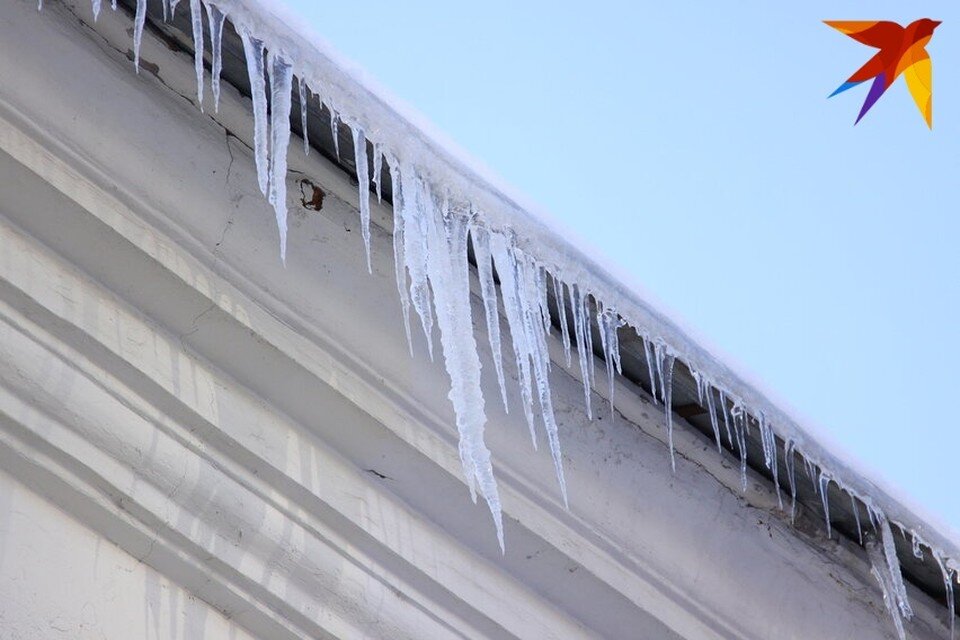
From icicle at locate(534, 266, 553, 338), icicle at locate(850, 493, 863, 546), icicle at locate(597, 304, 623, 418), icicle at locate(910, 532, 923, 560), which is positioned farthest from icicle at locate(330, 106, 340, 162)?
icicle at locate(910, 532, 923, 560)

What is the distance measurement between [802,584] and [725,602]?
0.16 meters

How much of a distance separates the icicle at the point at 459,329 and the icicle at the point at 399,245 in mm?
31

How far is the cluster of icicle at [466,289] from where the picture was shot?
1786 mm

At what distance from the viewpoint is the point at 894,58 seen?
3000mm

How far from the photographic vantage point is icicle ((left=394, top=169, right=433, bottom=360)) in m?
1.85

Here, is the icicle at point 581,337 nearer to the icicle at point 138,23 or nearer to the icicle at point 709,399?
the icicle at point 709,399

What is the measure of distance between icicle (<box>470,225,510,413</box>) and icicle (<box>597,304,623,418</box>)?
153 millimetres

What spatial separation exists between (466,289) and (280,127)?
0.35 meters

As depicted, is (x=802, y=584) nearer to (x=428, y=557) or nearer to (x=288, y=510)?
(x=428, y=557)

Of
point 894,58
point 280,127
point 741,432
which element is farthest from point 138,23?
point 894,58

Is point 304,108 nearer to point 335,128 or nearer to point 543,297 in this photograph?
point 335,128

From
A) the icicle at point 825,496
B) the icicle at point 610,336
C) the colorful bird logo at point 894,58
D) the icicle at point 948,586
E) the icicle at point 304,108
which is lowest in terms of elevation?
the icicle at point 948,586

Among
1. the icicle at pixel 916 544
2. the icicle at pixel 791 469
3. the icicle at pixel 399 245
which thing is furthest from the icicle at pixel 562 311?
the icicle at pixel 916 544

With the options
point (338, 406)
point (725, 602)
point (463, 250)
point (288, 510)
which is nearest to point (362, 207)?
point (463, 250)
